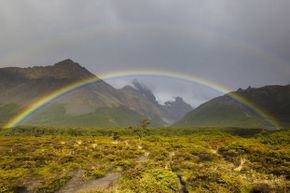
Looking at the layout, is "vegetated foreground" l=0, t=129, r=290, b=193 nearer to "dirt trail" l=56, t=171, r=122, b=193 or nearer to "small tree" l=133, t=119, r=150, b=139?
"dirt trail" l=56, t=171, r=122, b=193

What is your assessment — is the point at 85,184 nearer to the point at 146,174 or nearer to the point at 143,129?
the point at 146,174

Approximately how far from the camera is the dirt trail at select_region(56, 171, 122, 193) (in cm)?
1819

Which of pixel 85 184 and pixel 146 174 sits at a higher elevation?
pixel 146 174

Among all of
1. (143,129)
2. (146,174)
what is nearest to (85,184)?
(146,174)

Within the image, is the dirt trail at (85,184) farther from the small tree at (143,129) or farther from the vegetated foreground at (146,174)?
the small tree at (143,129)

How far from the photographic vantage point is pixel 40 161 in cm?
2630

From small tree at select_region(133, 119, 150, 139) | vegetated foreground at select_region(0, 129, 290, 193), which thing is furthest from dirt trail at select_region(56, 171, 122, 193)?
small tree at select_region(133, 119, 150, 139)

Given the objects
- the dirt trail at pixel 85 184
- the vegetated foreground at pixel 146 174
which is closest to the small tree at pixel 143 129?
the vegetated foreground at pixel 146 174

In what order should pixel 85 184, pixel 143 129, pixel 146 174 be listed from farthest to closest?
pixel 143 129
pixel 85 184
pixel 146 174

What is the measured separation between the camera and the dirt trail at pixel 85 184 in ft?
59.7

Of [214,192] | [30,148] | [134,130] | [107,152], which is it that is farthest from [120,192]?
[134,130]

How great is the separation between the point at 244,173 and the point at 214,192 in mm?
6451

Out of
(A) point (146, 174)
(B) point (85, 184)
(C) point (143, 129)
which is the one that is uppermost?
(C) point (143, 129)

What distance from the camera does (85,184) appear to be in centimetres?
1938
